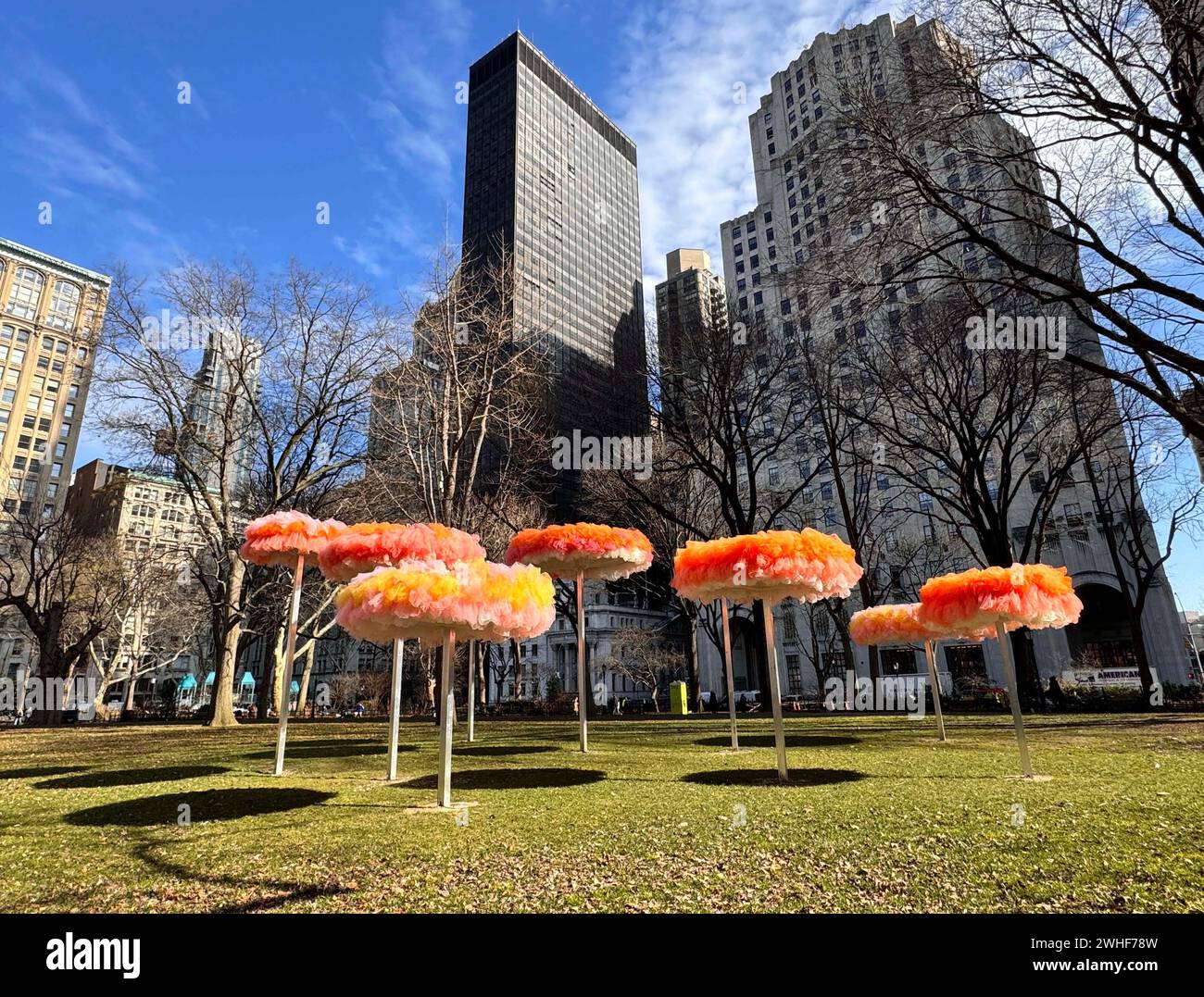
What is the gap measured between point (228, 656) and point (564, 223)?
49123mm

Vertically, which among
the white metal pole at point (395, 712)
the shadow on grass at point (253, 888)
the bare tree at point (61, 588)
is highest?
the bare tree at point (61, 588)

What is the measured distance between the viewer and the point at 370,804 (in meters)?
4.93

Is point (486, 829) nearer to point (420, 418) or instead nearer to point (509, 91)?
point (420, 418)

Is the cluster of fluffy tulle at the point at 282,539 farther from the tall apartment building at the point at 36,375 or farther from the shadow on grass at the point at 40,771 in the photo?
the tall apartment building at the point at 36,375

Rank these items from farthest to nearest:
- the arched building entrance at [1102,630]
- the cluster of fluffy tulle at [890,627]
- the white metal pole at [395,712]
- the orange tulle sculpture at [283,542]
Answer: the arched building entrance at [1102,630], the cluster of fluffy tulle at [890,627], the orange tulle sculpture at [283,542], the white metal pole at [395,712]

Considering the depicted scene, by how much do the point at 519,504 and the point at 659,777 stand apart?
2422 cm

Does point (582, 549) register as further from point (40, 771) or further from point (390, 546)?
point (40, 771)

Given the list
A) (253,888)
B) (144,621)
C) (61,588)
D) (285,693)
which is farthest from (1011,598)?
(144,621)

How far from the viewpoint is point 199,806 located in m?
4.79

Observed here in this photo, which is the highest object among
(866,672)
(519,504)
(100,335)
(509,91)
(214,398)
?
(509,91)

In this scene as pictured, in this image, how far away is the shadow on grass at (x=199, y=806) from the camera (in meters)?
4.31

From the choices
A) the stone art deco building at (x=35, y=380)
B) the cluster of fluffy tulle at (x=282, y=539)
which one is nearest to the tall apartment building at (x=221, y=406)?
the cluster of fluffy tulle at (x=282, y=539)
